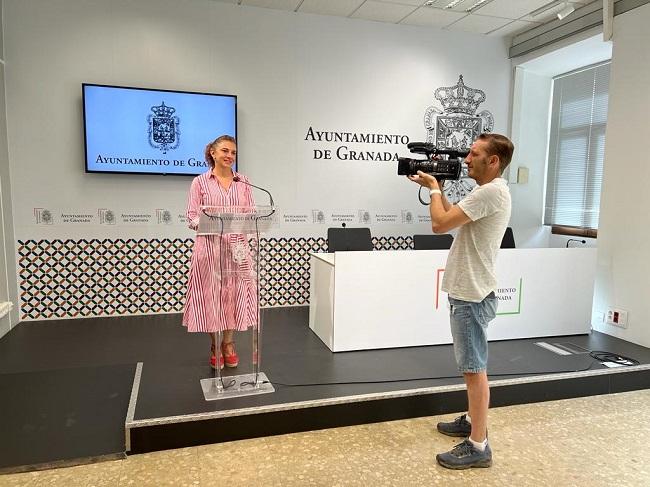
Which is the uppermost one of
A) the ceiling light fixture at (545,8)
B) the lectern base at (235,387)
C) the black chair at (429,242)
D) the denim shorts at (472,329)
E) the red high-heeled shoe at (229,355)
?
the ceiling light fixture at (545,8)

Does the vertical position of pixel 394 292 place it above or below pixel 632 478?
above

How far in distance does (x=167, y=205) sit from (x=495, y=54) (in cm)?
408

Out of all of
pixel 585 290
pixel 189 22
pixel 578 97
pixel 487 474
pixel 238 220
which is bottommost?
pixel 487 474

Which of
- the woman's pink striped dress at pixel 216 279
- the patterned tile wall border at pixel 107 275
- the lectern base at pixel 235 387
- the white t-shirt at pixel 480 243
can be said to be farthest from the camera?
the patterned tile wall border at pixel 107 275

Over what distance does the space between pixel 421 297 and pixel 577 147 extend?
3.15 metres

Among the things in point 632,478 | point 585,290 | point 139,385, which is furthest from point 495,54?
point 139,385

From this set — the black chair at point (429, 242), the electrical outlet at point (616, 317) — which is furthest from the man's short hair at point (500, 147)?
the electrical outlet at point (616, 317)

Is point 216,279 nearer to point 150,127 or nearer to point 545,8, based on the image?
point 150,127

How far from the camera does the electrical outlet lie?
4.13 m

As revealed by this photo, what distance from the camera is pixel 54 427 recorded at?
8.28 ft

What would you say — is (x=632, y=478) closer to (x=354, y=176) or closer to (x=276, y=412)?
(x=276, y=412)

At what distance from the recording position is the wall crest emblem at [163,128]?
442 centimetres

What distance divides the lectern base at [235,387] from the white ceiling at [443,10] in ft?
11.6

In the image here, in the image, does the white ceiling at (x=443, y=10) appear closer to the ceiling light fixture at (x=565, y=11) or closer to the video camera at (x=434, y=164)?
the ceiling light fixture at (x=565, y=11)
